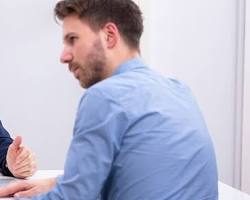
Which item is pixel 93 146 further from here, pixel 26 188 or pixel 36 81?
pixel 36 81

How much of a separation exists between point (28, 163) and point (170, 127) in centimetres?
74

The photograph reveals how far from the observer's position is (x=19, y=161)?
1556 millimetres

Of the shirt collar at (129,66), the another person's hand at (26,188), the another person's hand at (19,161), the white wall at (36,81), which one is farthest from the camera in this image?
the white wall at (36,81)

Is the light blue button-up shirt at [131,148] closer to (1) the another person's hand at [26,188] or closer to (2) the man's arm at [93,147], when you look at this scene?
(2) the man's arm at [93,147]

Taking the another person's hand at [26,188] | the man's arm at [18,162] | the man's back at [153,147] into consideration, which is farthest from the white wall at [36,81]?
the man's back at [153,147]

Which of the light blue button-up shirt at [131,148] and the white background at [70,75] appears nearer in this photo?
the light blue button-up shirt at [131,148]

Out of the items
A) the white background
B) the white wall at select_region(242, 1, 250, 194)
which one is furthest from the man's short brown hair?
Answer: the white wall at select_region(242, 1, 250, 194)

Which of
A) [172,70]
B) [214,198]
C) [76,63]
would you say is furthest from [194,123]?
[172,70]

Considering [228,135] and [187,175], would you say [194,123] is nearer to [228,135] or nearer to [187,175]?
[187,175]

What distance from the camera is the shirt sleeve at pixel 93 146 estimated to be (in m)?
A: 0.92

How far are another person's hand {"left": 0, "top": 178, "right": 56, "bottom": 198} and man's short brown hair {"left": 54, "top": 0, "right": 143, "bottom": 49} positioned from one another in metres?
0.51

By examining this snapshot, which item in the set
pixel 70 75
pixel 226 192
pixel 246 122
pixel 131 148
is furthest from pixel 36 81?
pixel 131 148

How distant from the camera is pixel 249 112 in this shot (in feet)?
8.59

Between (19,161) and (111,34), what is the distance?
67cm
